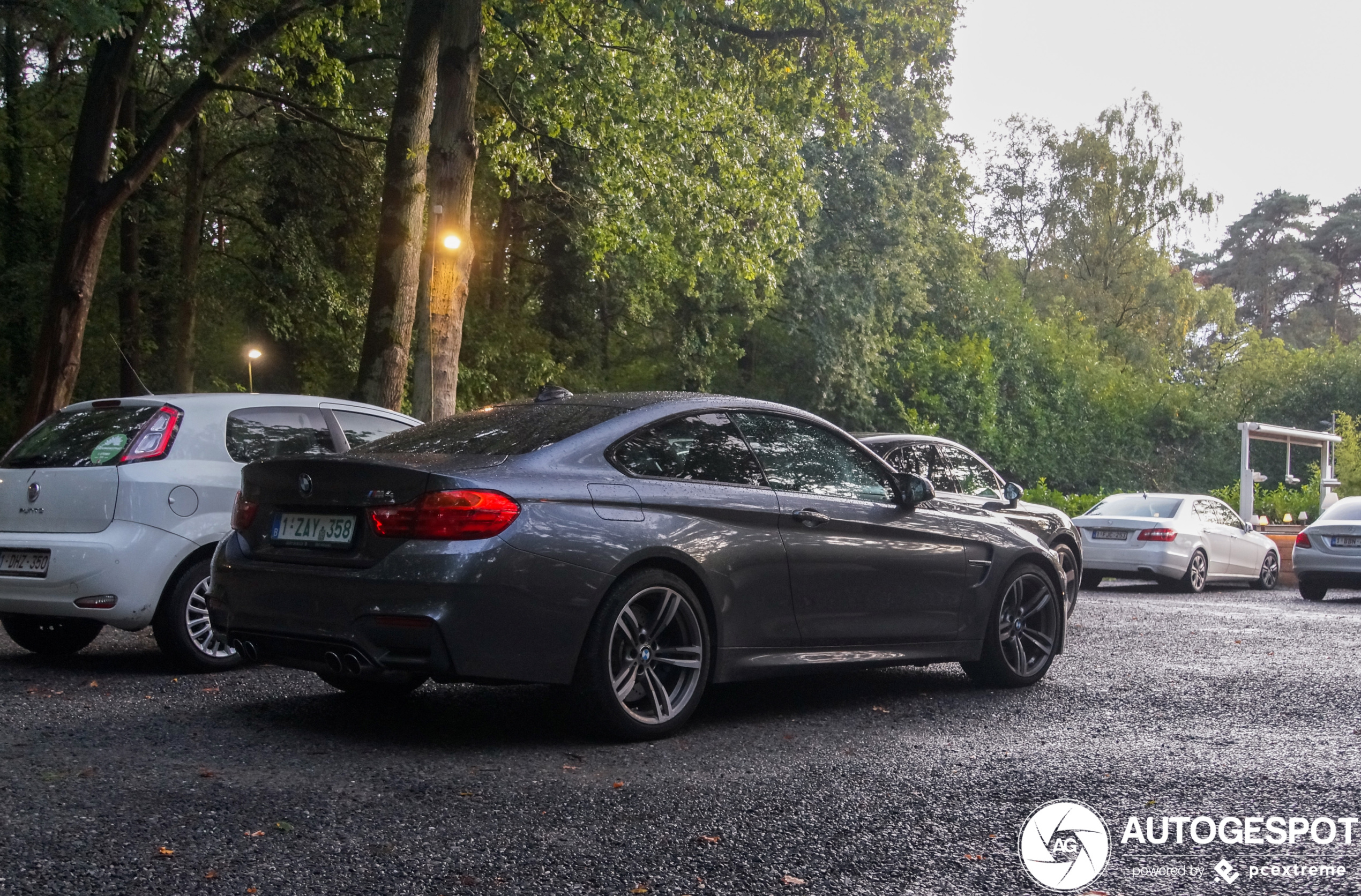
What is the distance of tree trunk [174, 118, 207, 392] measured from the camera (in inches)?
1015

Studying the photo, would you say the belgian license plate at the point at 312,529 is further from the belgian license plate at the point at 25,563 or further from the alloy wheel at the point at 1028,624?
the alloy wheel at the point at 1028,624

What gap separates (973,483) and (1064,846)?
776 centimetres

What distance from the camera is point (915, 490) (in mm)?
7238

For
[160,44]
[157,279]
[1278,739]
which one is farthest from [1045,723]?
[157,279]

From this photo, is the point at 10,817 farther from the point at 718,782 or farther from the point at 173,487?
the point at 173,487

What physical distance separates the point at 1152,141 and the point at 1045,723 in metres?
48.3

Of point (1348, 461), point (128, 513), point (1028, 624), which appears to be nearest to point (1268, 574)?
point (1028, 624)

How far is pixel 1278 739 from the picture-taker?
6312mm

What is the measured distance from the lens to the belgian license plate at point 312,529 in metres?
5.75

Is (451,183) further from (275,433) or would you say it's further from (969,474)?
(275,433)

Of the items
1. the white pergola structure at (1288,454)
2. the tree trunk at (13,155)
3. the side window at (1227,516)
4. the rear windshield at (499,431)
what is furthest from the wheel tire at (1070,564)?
the tree trunk at (13,155)

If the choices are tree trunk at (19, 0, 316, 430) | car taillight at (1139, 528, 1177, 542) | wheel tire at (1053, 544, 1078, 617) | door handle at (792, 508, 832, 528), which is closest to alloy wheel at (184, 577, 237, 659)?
door handle at (792, 508, 832, 528)

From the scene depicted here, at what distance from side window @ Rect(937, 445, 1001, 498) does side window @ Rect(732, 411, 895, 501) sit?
14.9 feet

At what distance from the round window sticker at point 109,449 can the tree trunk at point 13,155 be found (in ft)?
73.5
